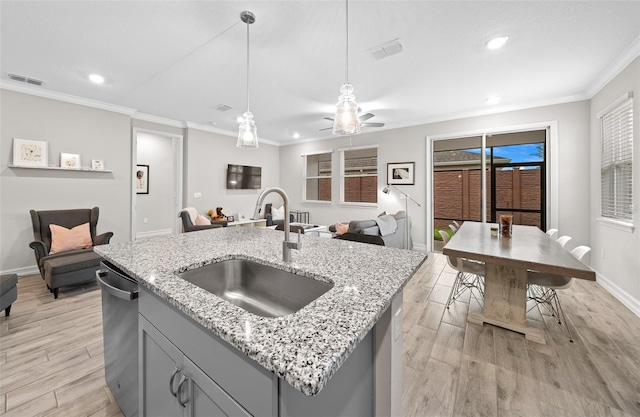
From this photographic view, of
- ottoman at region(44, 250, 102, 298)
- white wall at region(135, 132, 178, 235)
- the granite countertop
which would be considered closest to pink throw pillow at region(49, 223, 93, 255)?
ottoman at region(44, 250, 102, 298)

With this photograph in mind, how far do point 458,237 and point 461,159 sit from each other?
315 cm

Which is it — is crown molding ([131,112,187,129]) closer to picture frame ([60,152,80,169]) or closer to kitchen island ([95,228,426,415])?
picture frame ([60,152,80,169])

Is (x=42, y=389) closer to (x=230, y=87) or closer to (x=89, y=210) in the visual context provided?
(x=89, y=210)

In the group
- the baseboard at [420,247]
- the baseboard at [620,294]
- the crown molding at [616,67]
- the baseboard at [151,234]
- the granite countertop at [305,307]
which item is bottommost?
the baseboard at [620,294]

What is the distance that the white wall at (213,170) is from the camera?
558 cm

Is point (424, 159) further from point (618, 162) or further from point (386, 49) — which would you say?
point (386, 49)

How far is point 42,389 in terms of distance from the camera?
1.61 m

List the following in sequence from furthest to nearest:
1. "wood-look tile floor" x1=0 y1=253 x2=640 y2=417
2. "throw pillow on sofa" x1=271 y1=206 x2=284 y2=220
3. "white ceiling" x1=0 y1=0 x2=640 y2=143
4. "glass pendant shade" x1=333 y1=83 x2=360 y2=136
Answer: "throw pillow on sofa" x1=271 y1=206 x2=284 y2=220, "white ceiling" x1=0 y1=0 x2=640 y2=143, "glass pendant shade" x1=333 y1=83 x2=360 y2=136, "wood-look tile floor" x1=0 y1=253 x2=640 y2=417

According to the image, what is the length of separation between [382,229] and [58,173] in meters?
4.96

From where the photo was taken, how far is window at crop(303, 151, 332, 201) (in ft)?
22.8

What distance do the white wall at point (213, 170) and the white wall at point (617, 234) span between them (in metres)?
6.53

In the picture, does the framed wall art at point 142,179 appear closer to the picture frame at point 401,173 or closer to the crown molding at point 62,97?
the crown molding at point 62,97

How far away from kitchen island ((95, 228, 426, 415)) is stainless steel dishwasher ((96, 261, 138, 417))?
9 cm

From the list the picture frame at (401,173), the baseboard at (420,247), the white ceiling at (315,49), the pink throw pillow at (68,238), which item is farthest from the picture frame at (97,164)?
the baseboard at (420,247)
